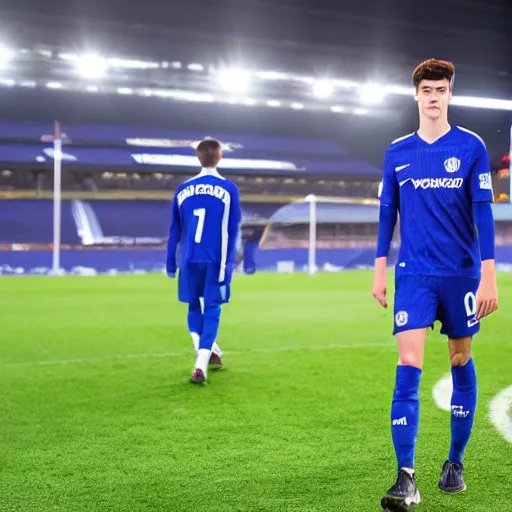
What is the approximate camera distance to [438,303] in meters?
2.86

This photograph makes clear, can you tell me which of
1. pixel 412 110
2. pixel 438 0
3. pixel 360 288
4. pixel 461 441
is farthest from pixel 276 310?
pixel 412 110

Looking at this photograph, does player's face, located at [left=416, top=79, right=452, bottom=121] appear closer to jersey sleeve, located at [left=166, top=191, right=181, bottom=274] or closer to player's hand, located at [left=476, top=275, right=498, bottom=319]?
player's hand, located at [left=476, top=275, right=498, bottom=319]

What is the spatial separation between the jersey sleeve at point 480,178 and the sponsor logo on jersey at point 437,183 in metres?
0.05

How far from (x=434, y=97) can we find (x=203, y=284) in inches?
123

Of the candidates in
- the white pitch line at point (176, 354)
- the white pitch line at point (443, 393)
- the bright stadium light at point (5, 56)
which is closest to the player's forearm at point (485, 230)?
the white pitch line at point (443, 393)

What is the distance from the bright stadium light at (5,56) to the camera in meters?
27.2

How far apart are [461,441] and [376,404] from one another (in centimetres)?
170

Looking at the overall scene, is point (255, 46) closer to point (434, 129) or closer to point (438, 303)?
point (434, 129)

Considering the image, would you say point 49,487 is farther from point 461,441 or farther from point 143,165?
point 143,165

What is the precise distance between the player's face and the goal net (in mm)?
28981

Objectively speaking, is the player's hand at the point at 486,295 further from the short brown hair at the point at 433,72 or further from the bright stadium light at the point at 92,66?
the bright stadium light at the point at 92,66

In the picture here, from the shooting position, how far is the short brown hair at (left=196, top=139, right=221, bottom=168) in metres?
5.48

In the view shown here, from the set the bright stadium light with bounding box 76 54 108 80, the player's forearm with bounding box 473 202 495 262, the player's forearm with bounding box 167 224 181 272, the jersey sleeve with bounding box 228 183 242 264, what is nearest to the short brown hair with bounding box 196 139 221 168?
the jersey sleeve with bounding box 228 183 242 264

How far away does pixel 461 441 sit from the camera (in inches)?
118
